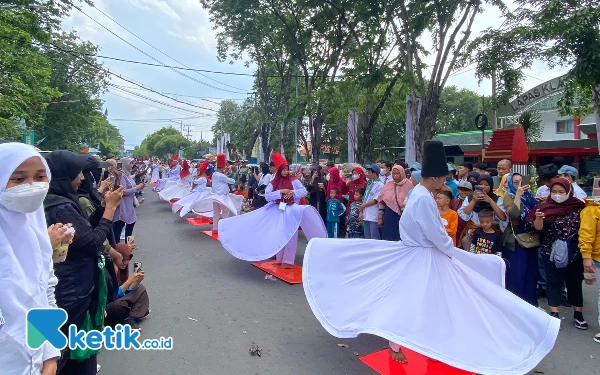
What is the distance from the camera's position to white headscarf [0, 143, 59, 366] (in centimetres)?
171

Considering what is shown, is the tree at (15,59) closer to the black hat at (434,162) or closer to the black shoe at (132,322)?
the black shoe at (132,322)

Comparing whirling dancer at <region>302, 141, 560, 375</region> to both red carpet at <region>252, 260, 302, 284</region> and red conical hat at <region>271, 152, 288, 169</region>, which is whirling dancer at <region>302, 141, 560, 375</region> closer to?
red carpet at <region>252, 260, 302, 284</region>

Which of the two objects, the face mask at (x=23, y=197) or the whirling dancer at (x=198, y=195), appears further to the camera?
the whirling dancer at (x=198, y=195)

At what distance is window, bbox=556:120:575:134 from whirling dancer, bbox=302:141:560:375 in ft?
85.4

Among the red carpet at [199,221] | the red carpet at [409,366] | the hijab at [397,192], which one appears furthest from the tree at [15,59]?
the red carpet at [409,366]

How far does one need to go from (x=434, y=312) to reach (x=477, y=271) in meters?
0.91

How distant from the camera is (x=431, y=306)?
3395mm

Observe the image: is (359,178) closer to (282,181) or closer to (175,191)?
(282,181)

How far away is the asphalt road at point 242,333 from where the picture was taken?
3.91m

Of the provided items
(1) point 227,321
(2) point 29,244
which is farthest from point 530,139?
(2) point 29,244

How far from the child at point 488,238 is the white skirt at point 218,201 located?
6.30 metres

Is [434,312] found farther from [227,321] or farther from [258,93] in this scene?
[258,93]

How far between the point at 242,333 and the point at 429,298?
7.21 ft

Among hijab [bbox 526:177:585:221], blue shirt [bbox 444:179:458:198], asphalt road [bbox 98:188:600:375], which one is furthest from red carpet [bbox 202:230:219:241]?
hijab [bbox 526:177:585:221]
